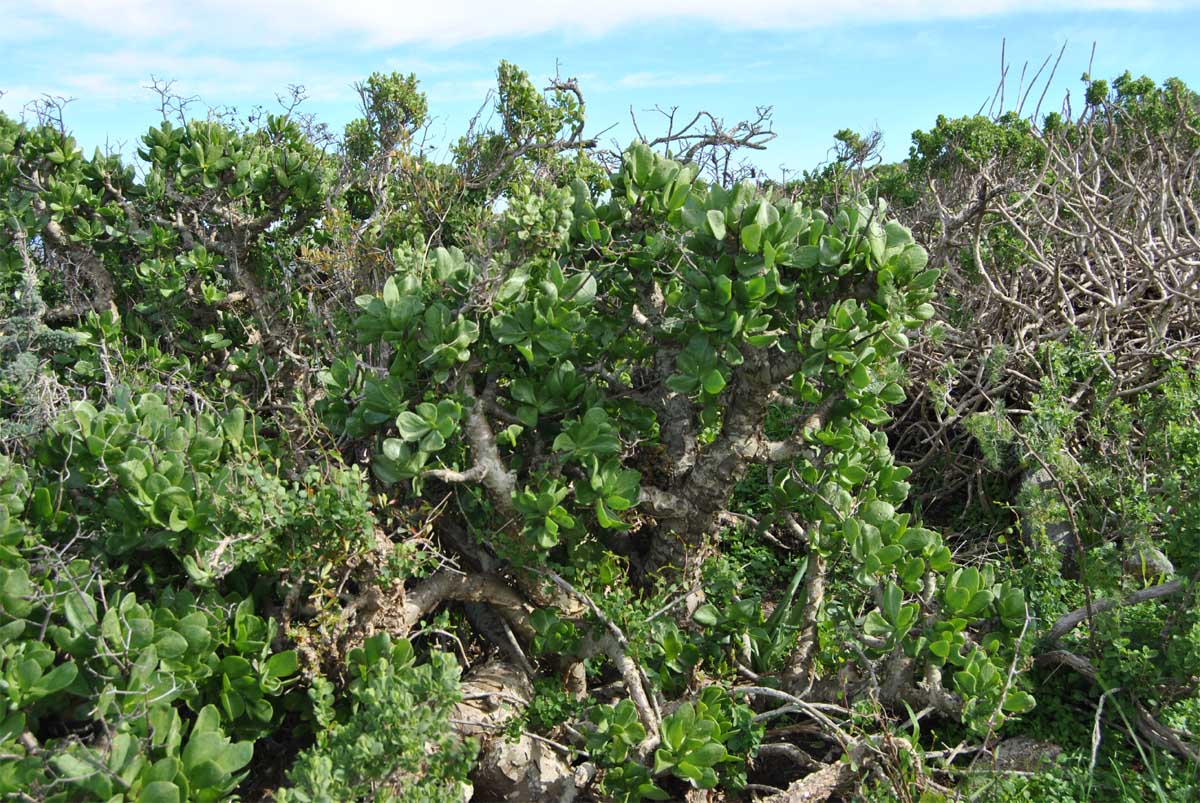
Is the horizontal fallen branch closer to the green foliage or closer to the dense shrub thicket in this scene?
the dense shrub thicket

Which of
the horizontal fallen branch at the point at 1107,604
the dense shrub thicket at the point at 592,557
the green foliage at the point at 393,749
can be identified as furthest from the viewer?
the horizontal fallen branch at the point at 1107,604

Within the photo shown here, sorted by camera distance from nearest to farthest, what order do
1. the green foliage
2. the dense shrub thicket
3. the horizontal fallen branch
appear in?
the green foliage, the dense shrub thicket, the horizontal fallen branch

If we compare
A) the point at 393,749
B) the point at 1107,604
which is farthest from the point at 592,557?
the point at 1107,604

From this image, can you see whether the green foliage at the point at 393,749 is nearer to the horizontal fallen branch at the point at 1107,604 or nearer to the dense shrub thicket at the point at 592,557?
the dense shrub thicket at the point at 592,557

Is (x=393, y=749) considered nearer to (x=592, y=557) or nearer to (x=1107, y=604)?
(x=592, y=557)

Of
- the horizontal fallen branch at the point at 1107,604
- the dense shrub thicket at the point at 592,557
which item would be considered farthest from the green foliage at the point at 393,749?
the horizontal fallen branch at the point at 1107,604

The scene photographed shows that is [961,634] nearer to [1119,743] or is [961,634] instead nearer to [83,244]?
[1119,743]

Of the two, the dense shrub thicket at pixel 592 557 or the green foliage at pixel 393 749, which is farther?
the dense shrub thicket at pixel 592 557

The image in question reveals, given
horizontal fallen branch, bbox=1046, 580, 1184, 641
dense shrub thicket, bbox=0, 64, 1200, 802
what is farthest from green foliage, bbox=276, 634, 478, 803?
horizontal fallen branch, bbox=1046, 580, 1184, 641

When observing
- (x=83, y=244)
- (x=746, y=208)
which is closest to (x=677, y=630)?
(x=746, y=208)

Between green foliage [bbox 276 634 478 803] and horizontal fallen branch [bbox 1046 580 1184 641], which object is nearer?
green foliage [bbox 276 634 478 803]

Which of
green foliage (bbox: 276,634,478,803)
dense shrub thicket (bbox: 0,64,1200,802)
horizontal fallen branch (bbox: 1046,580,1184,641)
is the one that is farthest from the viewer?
horizontal fallen branch (bbox: 1046,580,1184,641)

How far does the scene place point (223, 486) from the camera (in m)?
2.90

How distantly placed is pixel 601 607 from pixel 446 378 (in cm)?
94
